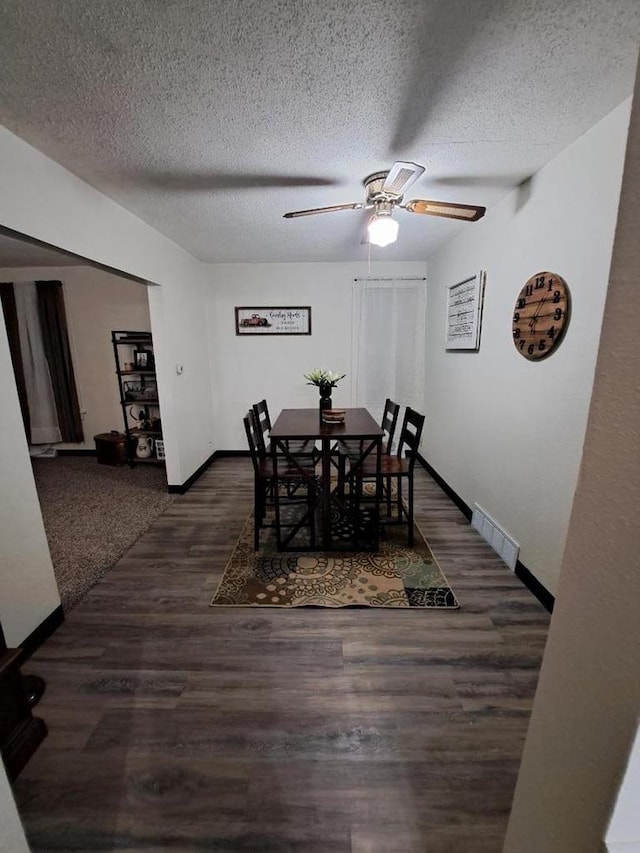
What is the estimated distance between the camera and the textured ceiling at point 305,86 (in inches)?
40.1

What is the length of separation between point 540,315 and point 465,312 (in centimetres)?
102

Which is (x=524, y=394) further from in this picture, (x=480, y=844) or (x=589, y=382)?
(x=480, y=844)

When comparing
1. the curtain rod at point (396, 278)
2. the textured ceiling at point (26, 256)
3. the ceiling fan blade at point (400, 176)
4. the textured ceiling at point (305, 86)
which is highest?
the textured ceiling at point (26, 256)

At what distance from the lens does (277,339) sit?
13.7 feet

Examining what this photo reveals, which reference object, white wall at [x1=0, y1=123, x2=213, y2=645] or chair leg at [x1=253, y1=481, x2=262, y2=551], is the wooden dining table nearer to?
chair leg at [x1=253, y1=481, x2=262, y2=551]

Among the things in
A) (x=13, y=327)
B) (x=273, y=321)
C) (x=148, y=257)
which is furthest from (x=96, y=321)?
(x=273, y=321)

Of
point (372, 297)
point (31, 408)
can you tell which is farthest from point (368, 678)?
point (31, 408)

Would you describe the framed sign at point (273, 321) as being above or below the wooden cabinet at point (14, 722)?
above

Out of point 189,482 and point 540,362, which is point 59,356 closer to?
point 189,482

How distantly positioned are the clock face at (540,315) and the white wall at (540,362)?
0.14 feet

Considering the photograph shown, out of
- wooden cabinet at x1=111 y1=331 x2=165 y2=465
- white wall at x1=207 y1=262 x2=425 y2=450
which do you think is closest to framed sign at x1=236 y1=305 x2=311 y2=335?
white wall at x1=207 y1=262 x2=425 y2=450

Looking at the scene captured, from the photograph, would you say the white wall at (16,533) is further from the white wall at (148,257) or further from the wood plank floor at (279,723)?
the white wall at (148,257)

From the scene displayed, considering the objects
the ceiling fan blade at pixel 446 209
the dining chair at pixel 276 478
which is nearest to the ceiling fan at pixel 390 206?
the ceiling fan blade at pixel 446 209

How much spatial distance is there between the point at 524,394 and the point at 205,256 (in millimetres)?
3463
